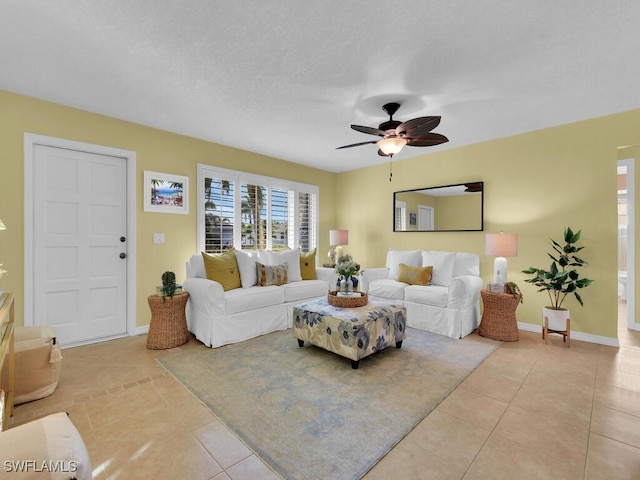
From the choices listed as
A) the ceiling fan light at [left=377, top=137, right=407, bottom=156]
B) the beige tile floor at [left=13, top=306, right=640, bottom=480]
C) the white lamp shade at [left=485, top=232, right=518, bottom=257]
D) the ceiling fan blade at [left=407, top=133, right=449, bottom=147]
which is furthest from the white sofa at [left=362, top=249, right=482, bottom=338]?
the ceiling fan light at [left=377, top=137, right=407, bottom=156]

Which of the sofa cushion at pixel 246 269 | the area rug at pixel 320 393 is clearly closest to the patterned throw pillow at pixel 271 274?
the sofa cushion at pixel 246 269

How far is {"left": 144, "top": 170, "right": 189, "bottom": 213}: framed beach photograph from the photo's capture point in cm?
355

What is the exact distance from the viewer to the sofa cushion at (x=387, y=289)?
3.90 meters

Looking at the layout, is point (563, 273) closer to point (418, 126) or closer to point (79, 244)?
point (418, 126)

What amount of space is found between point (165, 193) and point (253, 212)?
1307mm

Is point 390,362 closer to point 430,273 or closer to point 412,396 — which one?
point 412,396

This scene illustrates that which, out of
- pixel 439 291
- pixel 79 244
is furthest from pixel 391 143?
pixel 79 244

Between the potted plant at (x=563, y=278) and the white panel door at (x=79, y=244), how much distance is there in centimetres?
480

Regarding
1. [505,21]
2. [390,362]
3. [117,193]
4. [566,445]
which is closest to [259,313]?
[390,362]

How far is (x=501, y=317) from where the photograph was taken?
3.29 metres

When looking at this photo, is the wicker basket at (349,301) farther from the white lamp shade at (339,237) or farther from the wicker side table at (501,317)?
the white lamp shade at (339,237)

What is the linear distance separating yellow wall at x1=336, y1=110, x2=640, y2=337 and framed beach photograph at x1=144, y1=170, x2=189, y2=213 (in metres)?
3.50

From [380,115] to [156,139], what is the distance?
8.96 ft

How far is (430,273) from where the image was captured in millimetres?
3961
